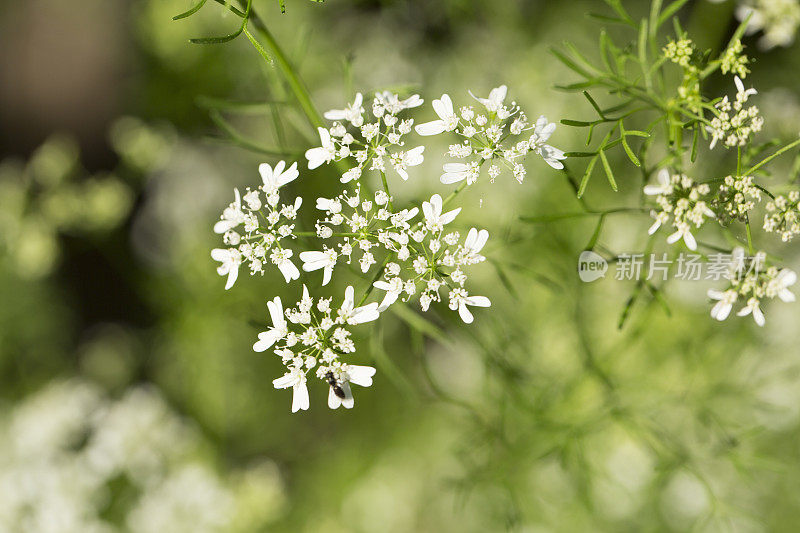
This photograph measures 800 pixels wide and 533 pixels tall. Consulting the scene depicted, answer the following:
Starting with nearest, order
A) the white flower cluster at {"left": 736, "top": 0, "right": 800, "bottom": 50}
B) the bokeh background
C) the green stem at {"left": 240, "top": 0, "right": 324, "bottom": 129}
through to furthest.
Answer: the green stem at {"left": 240, "top": 0, "right": 324, "bottom": 129} < the white flower cluster at {"left": 736, "top": 0, "right": 800, "bottom": 50} < the bokeh background

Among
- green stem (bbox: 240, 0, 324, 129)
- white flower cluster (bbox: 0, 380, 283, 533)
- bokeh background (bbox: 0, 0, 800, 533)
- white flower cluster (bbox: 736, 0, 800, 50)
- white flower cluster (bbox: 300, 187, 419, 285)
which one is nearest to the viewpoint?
white flower cluster (bbox: 300, 187, 419, 285)

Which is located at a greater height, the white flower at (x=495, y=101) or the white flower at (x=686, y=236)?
the white flower at (x=495, y=101)

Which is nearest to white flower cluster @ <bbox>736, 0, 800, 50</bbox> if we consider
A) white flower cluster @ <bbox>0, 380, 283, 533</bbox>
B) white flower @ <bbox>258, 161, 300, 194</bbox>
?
white flower @ <bbox>258, 161, 300, 194</bbox>

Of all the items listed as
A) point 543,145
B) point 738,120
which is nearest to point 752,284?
point 738,120

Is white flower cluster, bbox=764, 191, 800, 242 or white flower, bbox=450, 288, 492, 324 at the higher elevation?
white flower cluster, bbox=764, 191, 800, 242

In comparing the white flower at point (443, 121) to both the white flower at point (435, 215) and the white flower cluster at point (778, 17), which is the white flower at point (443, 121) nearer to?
the white flower at point (435, 215)

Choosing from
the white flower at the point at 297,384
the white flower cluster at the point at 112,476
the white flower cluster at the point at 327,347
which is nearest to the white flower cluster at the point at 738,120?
the white flower cluster at the point at 327,347

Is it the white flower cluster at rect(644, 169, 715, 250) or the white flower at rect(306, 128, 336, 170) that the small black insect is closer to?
the white flower at rect(306, 128, 336, 170)
